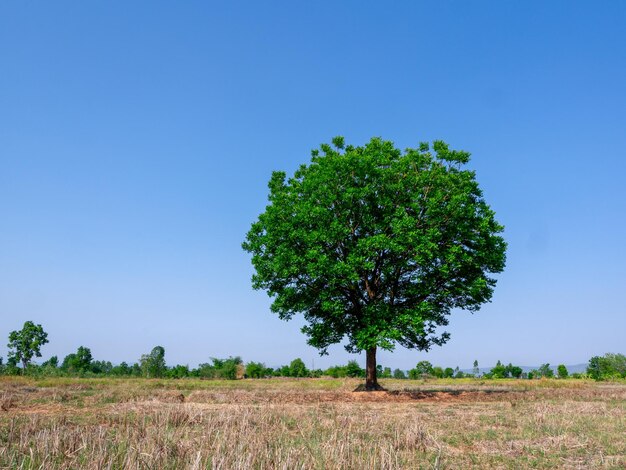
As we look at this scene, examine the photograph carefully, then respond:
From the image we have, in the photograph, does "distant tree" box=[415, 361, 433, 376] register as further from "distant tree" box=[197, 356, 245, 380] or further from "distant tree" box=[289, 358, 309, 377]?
"distant tree" box=[197, 356, 245, 380]

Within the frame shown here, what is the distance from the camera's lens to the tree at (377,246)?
28.2m

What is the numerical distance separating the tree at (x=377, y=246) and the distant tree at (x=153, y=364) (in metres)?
43.7

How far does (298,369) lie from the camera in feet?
250

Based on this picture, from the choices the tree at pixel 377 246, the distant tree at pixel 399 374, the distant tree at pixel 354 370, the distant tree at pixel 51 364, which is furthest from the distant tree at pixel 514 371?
the distant tree at pixel 51 364

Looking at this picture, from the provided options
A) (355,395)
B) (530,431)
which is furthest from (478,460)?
(355,395)

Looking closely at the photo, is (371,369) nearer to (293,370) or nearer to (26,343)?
(293,370)

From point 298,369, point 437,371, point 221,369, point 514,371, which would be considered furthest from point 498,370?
point 221,369

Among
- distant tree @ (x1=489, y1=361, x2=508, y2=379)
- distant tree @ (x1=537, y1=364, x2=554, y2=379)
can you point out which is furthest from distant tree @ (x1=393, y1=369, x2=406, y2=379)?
distant tree @ (x1=537, y1=364, x2=554, y2=379)

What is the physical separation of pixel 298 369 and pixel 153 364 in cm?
2277

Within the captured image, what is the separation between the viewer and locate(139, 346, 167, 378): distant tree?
6719cm

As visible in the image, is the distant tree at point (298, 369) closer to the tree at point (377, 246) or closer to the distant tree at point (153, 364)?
the distant tree at point (153, 364)

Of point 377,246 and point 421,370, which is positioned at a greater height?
point 377,246

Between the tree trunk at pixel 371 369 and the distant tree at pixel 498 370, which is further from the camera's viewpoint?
the distant tree at pixel 498 370

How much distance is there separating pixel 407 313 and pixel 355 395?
5.69 m
